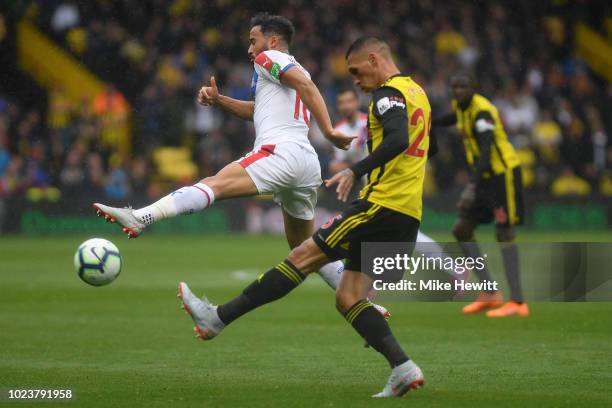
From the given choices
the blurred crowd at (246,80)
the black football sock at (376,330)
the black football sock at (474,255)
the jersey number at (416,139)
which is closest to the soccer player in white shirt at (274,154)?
→ the jersey number at (416,139)

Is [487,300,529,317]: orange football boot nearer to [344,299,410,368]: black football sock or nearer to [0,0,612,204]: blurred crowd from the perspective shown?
[344,299,410,368]: black football sock

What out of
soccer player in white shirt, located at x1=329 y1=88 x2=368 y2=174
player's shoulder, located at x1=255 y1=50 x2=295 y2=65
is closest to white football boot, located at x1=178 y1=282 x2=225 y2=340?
player's shoulder, located at x1=255 y1=50 x2=295 y2=65

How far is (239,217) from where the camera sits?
23766 mm

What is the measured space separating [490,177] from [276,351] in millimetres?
3785

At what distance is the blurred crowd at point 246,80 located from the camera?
24.1 meters

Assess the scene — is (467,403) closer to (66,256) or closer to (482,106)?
(482,106)

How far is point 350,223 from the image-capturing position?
671 centimetres

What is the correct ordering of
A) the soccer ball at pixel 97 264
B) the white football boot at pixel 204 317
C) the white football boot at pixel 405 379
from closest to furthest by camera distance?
the white football boot at pixel 405 379, the white football boot at pixel 204 317, the soccer ball at pixel 97 264

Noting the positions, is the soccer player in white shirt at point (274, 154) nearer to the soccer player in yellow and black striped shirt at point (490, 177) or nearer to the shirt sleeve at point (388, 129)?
the shirt sleeve at point (388, 129)

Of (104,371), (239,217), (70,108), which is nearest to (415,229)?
(104,371)

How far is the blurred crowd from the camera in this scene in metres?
24.1

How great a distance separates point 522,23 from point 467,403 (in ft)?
79.4

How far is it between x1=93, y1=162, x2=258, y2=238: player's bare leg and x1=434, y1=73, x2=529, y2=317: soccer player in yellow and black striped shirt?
13.7 ft

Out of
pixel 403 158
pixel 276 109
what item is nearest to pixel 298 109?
pixel 276 109
